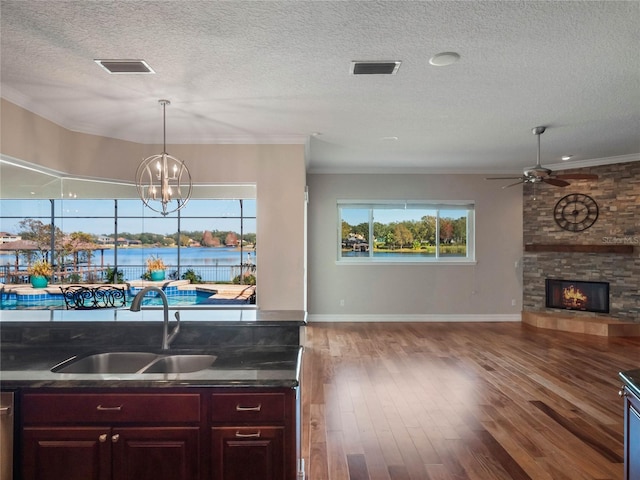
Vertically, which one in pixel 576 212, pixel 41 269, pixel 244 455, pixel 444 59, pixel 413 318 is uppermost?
pixel 444 59

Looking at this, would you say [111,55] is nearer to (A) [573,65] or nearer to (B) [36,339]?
(B) [36,339]

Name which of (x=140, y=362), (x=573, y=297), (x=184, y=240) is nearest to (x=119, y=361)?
(x=140, y=362)

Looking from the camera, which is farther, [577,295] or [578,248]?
[577,295]

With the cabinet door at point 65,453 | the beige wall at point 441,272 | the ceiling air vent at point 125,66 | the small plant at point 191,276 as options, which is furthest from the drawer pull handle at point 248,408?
the beige wall at point 441,272

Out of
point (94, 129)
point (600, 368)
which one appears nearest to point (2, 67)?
point (94, 129)

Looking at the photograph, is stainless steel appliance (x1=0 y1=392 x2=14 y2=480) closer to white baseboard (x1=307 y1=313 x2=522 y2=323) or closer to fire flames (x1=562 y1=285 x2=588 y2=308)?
white baseboard (x1=307 y1=313 x2=522 y2=323)

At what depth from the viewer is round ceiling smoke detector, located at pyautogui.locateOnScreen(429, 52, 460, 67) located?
2.64m

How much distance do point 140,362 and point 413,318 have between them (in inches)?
223

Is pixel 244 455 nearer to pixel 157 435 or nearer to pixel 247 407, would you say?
pixel 247 407

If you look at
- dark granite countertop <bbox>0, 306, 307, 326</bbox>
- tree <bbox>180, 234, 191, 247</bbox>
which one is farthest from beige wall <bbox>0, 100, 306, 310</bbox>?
dark granite countertop <bbox>0, 306, 307, 326</bbox>

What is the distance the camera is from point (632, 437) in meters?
1.73

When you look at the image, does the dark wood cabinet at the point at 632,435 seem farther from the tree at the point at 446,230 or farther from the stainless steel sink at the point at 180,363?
the tree at the point at 446,230

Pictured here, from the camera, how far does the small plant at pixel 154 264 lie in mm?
5629

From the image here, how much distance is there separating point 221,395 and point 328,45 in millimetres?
2209
